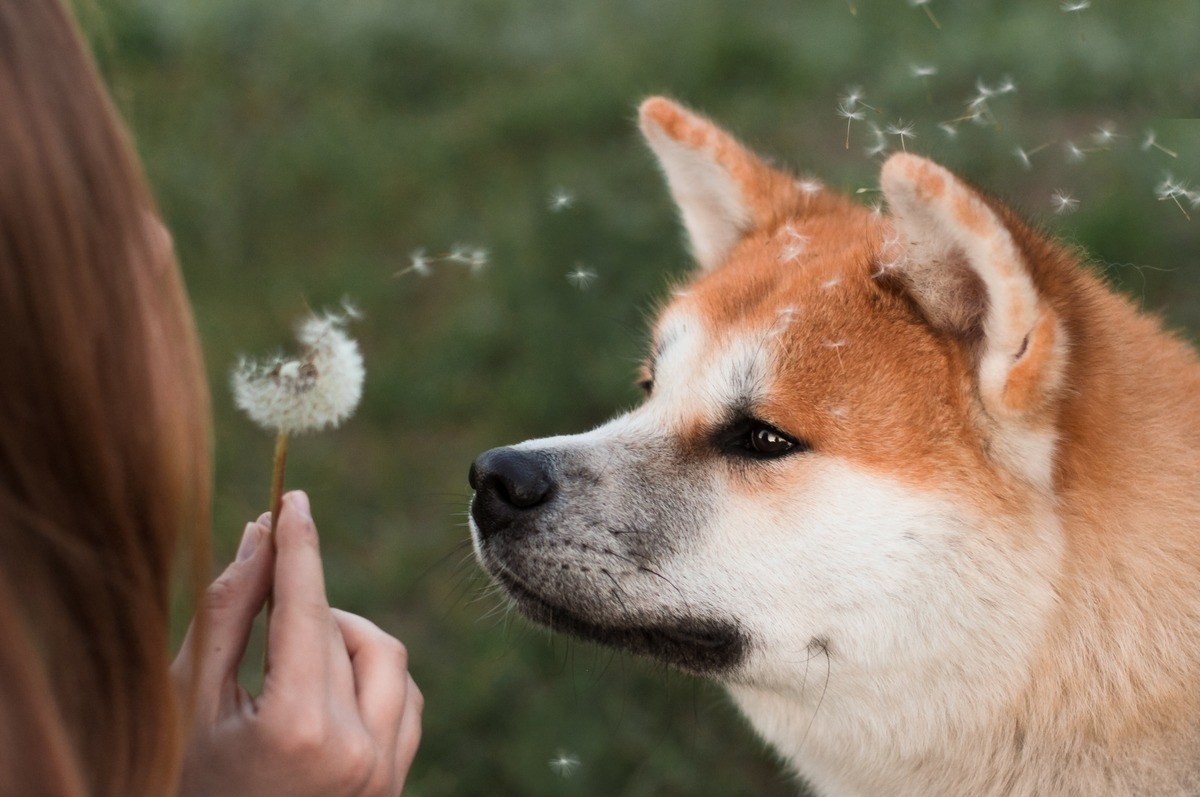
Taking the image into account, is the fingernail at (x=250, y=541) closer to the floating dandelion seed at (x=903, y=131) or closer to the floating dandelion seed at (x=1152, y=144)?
the floating dandelion seed at (x=903, y=131)

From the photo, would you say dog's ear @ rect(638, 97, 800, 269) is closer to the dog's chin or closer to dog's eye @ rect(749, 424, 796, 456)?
dog's eye @ rect(749, 424, 796, 456)

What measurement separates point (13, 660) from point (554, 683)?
10.2 feet

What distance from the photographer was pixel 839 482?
2457 mm

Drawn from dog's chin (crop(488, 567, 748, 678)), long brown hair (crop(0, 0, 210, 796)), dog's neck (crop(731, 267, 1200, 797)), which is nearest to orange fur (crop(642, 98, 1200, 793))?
dog's neck (crop(731, 267, 1200, 797))

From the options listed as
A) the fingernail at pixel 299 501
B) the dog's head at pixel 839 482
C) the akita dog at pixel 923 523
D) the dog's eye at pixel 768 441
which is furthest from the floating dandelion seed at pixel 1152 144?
the fingernail at pixel 299 501

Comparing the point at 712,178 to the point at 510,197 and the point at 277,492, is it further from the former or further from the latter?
the point at 510,197

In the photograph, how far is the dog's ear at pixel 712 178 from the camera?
10.7 feet

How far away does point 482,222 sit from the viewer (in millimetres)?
5910

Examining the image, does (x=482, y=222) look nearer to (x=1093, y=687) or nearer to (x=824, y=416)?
(x=824, y=416)

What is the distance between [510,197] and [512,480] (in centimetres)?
358

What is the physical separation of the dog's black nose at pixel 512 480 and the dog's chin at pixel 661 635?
17 centimetres

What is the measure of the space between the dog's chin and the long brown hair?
1.22 metres

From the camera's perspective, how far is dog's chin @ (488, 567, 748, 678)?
255cm

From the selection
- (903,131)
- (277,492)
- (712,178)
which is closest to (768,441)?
(903,131)
